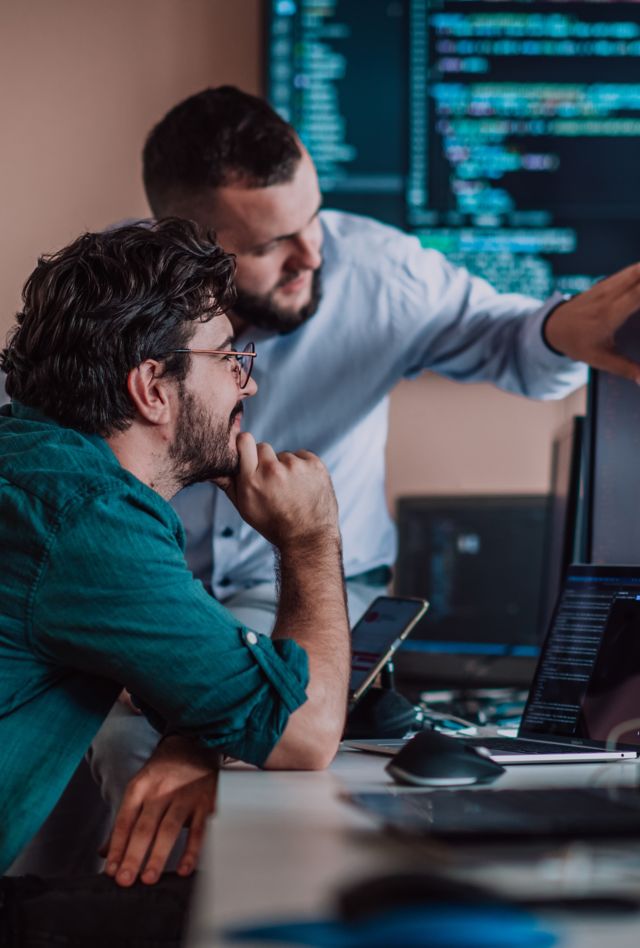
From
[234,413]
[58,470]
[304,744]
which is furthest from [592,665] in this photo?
[58,470]

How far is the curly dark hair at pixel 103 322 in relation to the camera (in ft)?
3.90

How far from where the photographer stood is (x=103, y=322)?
1.19 metres

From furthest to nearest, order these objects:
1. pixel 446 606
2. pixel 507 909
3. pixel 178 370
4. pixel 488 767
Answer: pixel 446 606, pixel 178 370, pixel 488 767, pixel 507 909

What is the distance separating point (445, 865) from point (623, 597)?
0.73 meters

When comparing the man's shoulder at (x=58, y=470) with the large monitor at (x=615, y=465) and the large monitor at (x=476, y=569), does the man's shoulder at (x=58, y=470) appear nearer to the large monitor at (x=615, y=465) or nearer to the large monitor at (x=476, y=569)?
the large monitor at (x=615, y=465)

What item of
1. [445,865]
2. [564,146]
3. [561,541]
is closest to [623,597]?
[561,541]

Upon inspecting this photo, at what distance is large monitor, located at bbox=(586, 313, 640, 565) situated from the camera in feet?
4.68

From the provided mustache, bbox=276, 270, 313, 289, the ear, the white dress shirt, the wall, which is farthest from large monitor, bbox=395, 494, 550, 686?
the ear

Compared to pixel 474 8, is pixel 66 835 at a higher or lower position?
lower

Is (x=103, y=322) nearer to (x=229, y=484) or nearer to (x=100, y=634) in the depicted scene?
(x=229, y=484)

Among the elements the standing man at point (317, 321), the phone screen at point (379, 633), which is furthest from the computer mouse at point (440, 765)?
the standing man at point (317, 321)

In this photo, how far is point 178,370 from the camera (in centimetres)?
124

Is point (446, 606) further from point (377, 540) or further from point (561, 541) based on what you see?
point (561, 541)

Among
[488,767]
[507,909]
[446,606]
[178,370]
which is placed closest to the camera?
[507,909]
